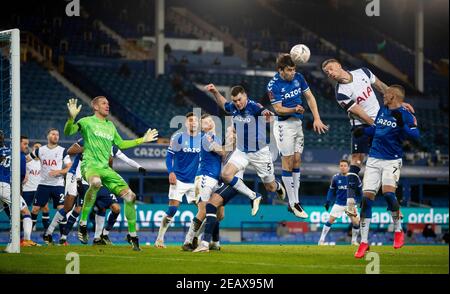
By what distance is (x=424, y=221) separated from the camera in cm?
3447

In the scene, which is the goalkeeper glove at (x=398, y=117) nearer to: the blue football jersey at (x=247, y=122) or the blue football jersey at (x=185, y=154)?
the blue football jersey at (x=247, y=122)

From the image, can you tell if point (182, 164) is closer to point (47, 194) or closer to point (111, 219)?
point (111, 219)

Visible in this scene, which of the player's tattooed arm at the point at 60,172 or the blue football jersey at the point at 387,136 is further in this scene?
the player's tattooed arm at the point at 60,172

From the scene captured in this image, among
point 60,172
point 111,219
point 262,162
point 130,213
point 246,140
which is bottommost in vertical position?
point 111,219

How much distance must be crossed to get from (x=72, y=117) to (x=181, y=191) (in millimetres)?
4217

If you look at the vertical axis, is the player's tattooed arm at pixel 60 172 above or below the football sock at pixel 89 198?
above

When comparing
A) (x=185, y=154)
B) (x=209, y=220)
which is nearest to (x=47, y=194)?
(x=185, y=154)

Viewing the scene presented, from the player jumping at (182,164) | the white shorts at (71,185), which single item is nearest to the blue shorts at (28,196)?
the white shorts at (71,185)

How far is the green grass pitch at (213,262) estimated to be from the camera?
1277cm

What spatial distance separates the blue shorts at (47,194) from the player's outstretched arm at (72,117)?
5.88 metres

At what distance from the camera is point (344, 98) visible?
15.5 m

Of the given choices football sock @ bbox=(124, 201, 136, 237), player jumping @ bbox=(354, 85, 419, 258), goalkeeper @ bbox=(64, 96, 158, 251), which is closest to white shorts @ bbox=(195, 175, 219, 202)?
goalkeeper @ bbox=(64, 96, 158, 251)
